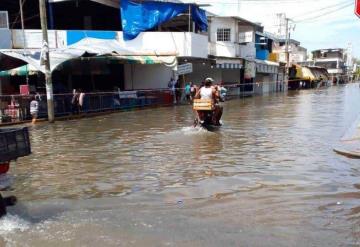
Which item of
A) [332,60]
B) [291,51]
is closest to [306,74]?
[291,51]

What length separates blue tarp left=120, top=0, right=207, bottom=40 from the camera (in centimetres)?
2922

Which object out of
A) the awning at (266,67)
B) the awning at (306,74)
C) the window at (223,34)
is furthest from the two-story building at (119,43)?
the awning at (306,74)

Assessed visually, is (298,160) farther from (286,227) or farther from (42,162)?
(42,162)

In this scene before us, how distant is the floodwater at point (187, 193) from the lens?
530 centimetres

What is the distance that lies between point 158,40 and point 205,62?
626 cm

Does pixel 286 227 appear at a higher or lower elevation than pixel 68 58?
lower

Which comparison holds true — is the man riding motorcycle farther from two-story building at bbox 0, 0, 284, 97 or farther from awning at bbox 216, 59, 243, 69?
awning at bbox 216, 59, 243, 69

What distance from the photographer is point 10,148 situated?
5.59m

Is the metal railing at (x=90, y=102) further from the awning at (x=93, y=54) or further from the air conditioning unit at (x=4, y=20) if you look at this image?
the air conditioning unit at (x=4, y=20)

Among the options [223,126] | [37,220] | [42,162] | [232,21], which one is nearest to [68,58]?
[223,126]

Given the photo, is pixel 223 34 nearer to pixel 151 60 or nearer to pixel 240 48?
pixel 240 48

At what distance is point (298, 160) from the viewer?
9633mm

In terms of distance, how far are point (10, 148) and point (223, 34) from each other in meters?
34.3

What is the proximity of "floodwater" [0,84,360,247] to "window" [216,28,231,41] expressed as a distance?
26180mm
